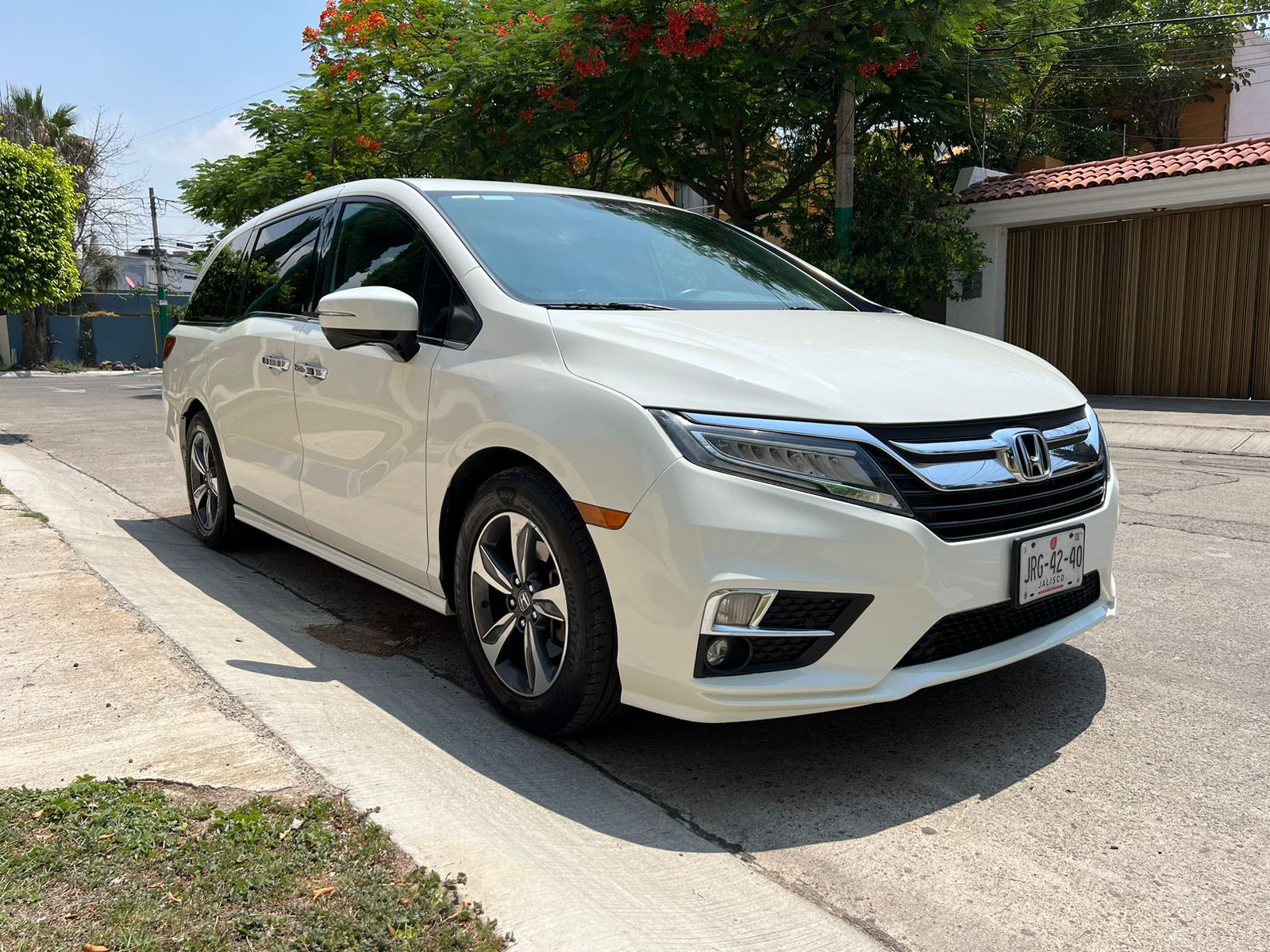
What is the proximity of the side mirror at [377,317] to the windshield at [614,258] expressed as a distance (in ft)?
1.02

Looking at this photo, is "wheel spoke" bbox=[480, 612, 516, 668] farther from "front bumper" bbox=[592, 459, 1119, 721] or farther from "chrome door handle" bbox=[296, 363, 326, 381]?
"chrome door handle" bbox=[296, 363, 326, 381]

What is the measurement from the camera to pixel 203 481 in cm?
563

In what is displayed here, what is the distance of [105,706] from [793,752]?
1.99m

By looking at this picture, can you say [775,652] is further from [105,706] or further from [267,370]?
[267,370]

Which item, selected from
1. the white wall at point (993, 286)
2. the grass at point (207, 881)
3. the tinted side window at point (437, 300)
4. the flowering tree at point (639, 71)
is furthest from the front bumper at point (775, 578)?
the white wall at point (993, 286)

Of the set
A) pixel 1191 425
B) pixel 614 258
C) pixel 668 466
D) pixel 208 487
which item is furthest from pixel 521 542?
pixel 1191 425

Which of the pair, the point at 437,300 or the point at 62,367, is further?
the point at 62,367

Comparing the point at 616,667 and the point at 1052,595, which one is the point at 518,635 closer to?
the point at 616,667

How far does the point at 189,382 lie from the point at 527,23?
33.6ft

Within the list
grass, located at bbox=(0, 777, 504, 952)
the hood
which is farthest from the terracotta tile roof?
grass, located at bbox=(0, 777, 504, 952)

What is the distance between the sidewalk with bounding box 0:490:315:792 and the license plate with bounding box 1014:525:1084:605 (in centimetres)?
191

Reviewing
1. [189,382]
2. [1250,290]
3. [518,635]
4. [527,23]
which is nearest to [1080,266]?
[1250,290]

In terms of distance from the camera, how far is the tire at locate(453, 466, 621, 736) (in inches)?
114

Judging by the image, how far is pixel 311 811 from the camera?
2.50m
